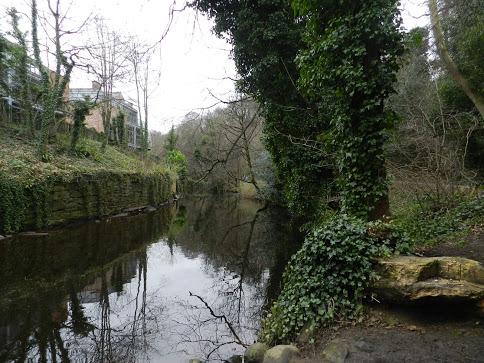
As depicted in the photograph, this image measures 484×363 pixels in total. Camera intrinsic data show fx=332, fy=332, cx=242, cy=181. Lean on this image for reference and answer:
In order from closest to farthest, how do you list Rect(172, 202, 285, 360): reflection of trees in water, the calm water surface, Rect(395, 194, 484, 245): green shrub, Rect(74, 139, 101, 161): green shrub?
the calm water surface < Rect(172, 202, 285, 360): reflection of trees in water < Rect(395, 194, 484, 245): green shrub < Rect(74, 139, 101, 161): green shrub

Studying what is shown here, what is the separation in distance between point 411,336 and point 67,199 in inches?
546

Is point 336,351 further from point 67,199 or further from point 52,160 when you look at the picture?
point 52,160

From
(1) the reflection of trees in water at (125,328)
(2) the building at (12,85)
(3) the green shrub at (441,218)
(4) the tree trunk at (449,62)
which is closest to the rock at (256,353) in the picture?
(1) the reflection of trees in water at (125,328)

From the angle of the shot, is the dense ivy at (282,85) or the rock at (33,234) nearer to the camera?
the dense ivy at (282,85)

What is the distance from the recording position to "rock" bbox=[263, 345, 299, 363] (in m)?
4.20

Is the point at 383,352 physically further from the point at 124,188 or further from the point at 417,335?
the point at 124,188

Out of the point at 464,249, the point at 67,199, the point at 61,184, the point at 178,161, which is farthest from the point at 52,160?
the point at 178,161

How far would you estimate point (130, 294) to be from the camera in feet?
25.9

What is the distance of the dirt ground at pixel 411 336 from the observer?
3.71 m

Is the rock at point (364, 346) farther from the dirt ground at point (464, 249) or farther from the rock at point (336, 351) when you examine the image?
the dirt ground at point (464, 249)

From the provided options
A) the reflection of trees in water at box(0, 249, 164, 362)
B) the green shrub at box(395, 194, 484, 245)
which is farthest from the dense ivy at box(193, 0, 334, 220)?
the reflection of trees in water at box(0, 249, 164, 362)

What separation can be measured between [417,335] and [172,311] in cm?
484

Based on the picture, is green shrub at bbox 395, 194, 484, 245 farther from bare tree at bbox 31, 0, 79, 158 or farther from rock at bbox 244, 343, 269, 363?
bare tree at bbox 31, 0, 79, 158

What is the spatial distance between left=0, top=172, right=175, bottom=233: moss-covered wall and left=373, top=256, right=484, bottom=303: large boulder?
457 inches
